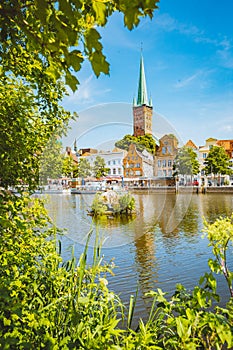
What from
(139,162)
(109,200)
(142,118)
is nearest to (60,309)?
(139,162)

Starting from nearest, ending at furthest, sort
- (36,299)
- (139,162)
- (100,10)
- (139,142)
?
(100,10), (36,299), (139,162), (139,142)

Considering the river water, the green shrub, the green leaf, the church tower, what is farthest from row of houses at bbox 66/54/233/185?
the green leaf

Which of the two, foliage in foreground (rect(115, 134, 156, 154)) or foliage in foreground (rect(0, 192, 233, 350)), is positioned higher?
foliage in foreground (rect(115, 134, 156, 154))

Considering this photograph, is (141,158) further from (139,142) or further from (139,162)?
(139,142)

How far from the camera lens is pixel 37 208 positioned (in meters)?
3.10

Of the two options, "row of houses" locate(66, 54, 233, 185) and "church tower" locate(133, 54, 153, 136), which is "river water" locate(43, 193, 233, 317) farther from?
"church tower" locate(133, 54, 153, 136)

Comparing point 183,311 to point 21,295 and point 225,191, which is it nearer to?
point 21,295

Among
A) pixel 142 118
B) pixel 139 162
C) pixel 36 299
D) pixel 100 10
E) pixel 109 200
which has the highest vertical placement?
pixel 142 118

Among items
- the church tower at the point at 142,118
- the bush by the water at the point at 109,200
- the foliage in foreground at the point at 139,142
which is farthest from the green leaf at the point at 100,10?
the bush by the water at the point at 109,200

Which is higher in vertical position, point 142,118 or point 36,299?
point 142,118

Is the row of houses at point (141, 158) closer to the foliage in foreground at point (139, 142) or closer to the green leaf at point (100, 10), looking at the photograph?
the foliage in foreground at point (139, 142)

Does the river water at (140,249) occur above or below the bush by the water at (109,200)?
below

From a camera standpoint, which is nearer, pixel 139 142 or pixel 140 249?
pixel 139 142

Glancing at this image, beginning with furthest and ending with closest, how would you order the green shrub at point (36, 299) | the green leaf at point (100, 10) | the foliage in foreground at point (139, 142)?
the foliage in foreground at point (139, 142)
the green shrub at point (36, 299)
the green leaf at point (100, 10)
